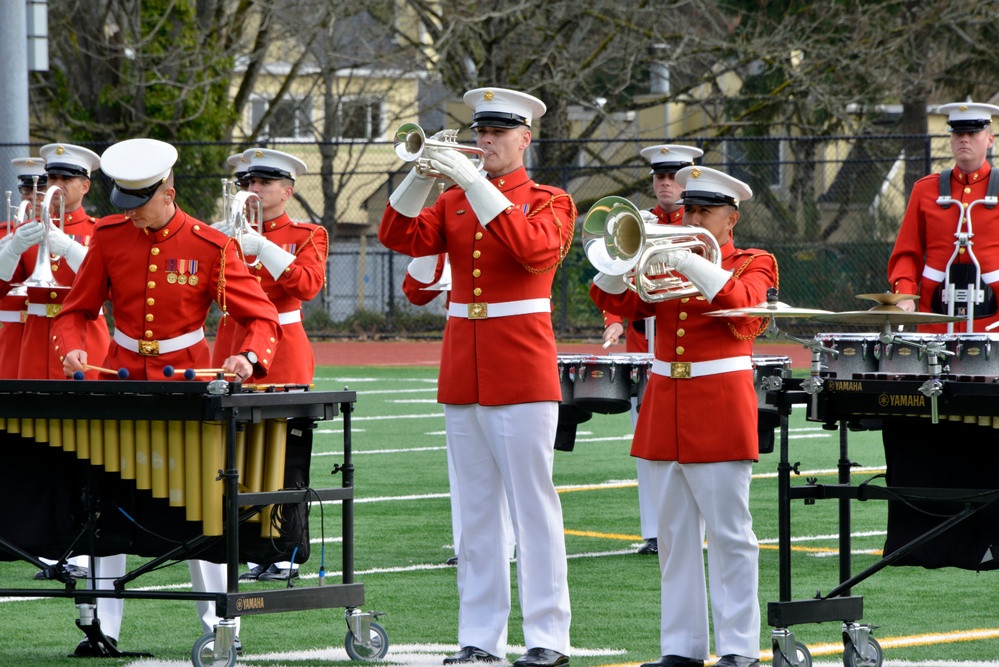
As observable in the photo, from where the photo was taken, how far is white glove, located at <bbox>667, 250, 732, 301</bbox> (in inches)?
217

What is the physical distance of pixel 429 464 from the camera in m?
12.1

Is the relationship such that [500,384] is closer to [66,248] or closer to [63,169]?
[66,248]

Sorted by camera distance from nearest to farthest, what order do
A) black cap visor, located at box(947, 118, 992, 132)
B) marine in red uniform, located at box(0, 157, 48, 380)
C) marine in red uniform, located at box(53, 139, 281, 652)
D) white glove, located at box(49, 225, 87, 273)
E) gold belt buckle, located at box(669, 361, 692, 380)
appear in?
gold belt buckle, located at box(669, 361, 692, 380) < marine in red uniform, located at box(53, 139, 281, 652) < black cap visor, located at box(947, 118, 992, 132) < white glove, located at box(49, 225, 87, 273) < marine in red uniform, located at box(0, 157, 48, 380)

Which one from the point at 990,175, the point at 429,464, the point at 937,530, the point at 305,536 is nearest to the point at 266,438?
the point at 305,536

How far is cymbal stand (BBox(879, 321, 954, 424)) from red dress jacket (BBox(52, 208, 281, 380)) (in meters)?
2.22

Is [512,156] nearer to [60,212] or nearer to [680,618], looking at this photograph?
[680,618]

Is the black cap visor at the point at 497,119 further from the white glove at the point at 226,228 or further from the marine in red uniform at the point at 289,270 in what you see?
the marine in red uniform at the point at 289,270

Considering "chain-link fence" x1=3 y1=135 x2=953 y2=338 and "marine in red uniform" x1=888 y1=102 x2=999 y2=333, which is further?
"chain-link fence" x1=3 y1=135 x2=953 y2=338

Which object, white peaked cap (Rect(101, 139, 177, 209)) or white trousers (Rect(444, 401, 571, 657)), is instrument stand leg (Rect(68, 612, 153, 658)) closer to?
white trousers (Rect(444, 401, 571, 657))

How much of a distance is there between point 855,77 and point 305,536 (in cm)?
1812

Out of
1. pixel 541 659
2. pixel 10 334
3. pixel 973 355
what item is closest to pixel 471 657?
pixel 541 659

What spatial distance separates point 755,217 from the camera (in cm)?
2242

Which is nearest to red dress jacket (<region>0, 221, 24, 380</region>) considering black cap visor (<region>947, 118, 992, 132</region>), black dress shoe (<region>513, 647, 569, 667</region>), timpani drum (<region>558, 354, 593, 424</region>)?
timpani drum (<region>558, 354, 593, 424</region>)

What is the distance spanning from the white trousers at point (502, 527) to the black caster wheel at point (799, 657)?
76cm
